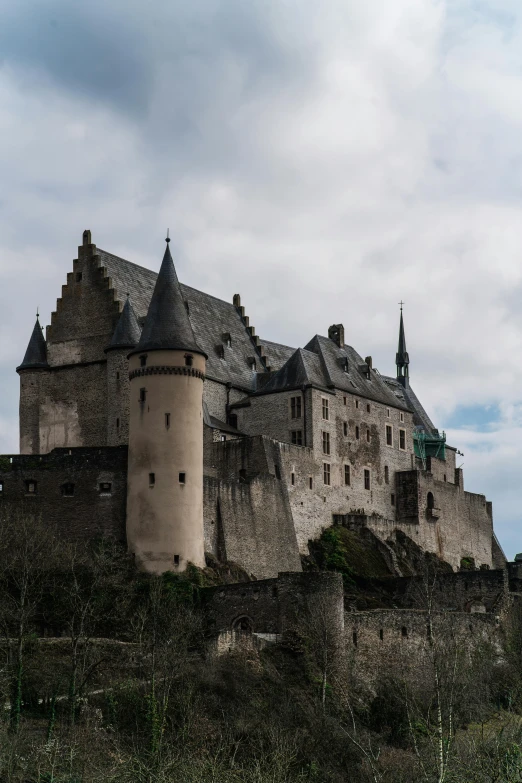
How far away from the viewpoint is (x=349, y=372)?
318ft

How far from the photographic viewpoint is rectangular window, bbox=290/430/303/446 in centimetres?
9006

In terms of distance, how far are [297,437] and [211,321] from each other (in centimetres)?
1086

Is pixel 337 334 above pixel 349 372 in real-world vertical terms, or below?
above

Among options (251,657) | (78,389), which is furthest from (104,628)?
(78,389)

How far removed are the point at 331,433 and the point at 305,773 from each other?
4164cm

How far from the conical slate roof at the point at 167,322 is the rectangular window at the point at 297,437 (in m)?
16.2

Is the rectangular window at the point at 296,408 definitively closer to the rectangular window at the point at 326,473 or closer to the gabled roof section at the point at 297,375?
the gabled roof section at the point at 297,375

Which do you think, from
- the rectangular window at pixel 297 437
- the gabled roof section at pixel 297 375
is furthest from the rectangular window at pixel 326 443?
the gabled roof section at pixel 297 375

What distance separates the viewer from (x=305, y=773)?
2020 inches

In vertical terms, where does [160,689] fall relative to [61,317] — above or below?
below

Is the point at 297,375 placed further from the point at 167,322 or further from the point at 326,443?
the point at 167,322

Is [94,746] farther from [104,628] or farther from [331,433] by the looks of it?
[331,433]

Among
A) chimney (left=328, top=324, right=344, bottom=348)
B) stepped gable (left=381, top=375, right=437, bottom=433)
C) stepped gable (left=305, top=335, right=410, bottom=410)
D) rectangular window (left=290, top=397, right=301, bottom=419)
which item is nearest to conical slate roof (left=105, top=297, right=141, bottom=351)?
rectangular window (left=290, top=397, right=301, bottom=419)

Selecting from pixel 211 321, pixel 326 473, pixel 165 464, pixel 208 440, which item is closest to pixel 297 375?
pixel 326 473
